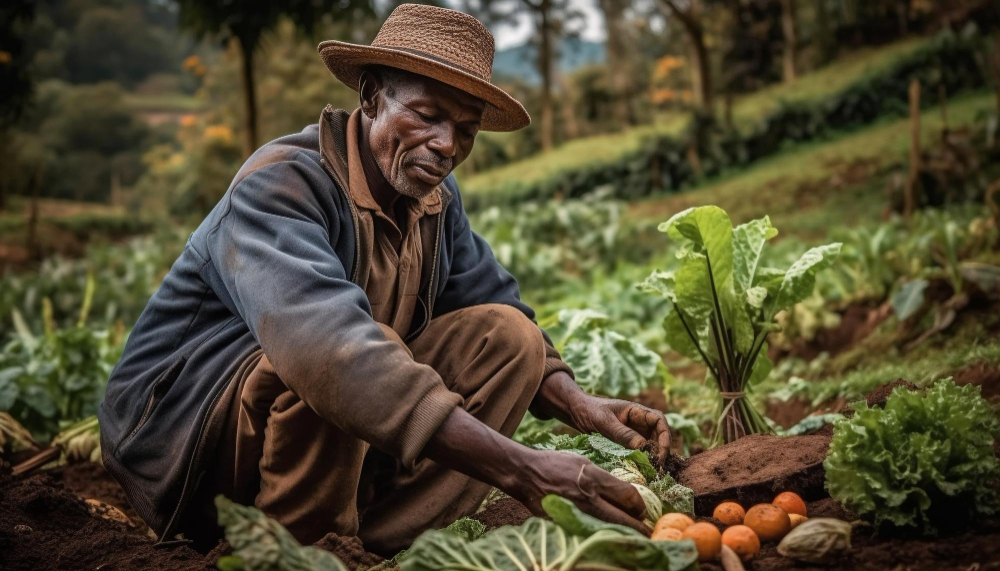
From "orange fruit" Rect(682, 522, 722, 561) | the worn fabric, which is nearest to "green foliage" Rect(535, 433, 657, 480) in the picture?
"orange fruit" Rect(682, 522, 722, 561)

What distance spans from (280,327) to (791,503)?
142 cm

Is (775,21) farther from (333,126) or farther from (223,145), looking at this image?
(333,126)

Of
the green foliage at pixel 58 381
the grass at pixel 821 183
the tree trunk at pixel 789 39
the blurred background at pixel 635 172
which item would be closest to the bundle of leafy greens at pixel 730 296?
the blurred background at pixel 635 172

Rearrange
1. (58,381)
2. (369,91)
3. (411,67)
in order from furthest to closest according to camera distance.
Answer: (58,381) → (369,91) → (411,67)

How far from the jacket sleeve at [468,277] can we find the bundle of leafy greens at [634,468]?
19.3 inches

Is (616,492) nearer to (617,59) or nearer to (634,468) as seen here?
(634,468)

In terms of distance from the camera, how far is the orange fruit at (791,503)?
93.0 inches

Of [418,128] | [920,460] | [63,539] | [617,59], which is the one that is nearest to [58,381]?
[63,539]

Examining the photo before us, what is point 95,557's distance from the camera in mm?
2471

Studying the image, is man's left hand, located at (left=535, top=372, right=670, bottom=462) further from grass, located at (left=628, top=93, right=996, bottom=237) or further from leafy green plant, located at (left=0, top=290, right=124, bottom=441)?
grass, located at (left=628, top=93, right=996, bottom=237)

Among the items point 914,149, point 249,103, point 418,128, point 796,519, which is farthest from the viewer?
point 249,103

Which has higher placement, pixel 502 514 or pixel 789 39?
pixel 789 39

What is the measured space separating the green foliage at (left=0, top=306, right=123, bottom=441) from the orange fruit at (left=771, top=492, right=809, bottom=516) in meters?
3.45

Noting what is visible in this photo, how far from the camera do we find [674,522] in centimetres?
217
